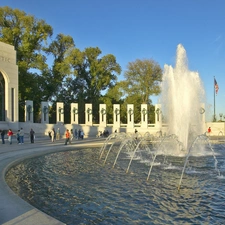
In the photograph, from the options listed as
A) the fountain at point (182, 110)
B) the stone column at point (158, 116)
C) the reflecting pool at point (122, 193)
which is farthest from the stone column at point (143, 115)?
the reflecting pool at point (122, 193)

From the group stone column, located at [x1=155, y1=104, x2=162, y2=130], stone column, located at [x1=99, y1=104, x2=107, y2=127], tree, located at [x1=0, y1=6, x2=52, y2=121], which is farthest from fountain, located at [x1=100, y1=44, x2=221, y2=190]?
tree, located at [x1=0, y1=6, x2=52, y2=121]

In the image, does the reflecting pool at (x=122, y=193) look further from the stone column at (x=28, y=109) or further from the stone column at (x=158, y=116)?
the stone column at (x=158, y=116)

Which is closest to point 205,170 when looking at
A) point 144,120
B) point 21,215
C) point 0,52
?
point 21,215

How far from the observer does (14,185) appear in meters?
9.71

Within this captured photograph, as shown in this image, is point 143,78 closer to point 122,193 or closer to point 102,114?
point 102,114

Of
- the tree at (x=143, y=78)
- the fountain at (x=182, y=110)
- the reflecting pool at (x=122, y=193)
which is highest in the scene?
the tree at (x=143, y=78)

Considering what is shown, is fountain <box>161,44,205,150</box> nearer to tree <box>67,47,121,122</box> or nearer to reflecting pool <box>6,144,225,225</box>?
reflecting pool <box>6,144,225,225</box>

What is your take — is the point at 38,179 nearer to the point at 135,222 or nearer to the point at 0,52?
the point at 135,222

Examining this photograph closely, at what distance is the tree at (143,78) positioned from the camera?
2355 inches

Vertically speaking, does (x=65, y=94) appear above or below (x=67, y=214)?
above

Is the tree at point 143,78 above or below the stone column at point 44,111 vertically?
above

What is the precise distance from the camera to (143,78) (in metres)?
60.7

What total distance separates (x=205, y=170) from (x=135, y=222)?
6.81 meters

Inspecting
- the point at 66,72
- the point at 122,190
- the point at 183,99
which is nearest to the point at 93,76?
the point at 66,72
